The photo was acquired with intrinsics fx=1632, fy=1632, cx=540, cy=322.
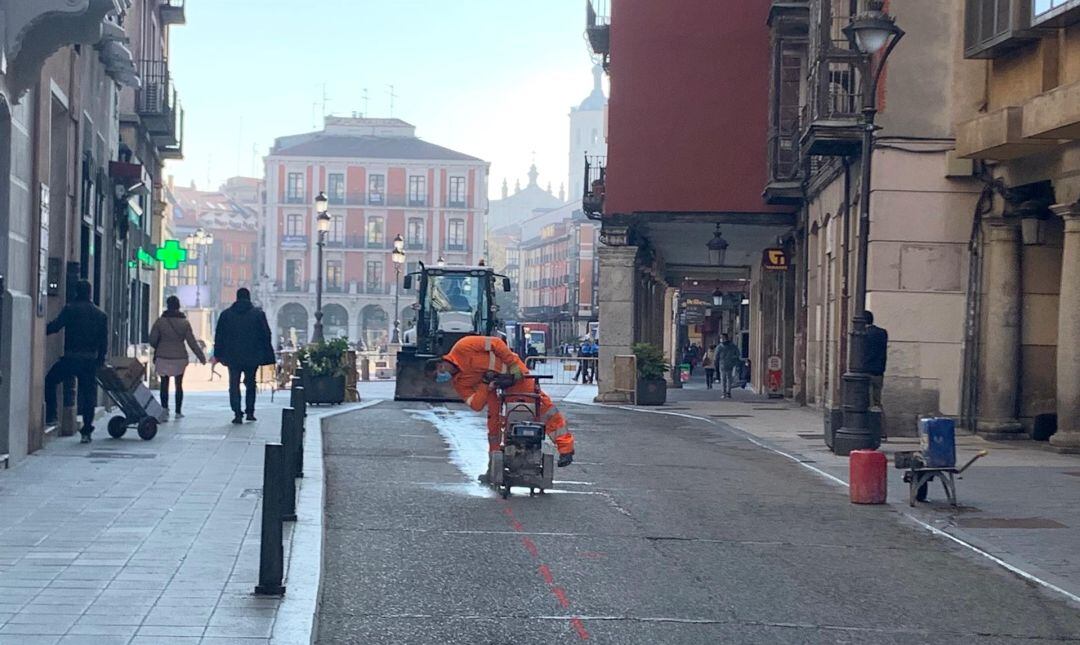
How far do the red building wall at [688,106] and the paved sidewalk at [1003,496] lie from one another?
8.24 metres

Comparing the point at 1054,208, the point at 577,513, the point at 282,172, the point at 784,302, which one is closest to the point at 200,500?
the point at 577,513

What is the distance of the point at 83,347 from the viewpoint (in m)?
18.0

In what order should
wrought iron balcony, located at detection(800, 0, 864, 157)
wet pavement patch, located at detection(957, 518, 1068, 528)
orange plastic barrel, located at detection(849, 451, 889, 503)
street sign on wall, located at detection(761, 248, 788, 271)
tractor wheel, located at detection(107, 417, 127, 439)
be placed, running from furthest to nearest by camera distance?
street sign on wall, located at detection(761, 248, 788, 271)
wrought iron balcony, located at detection(800, 0, 864, 157)
tractor wheel, located at detection(107, 417, 127, 439)
orange plastic barrel, located at detection(849, 451, 889, 503)
wet pavement patch, located at detection(957, 518, 1068, 528)

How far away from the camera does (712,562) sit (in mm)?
10758

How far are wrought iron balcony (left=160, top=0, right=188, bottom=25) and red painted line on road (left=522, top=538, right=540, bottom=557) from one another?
33855 mm

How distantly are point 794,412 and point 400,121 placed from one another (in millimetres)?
104459

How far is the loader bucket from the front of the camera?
32.2 meters

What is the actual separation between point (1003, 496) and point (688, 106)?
20.3 meters

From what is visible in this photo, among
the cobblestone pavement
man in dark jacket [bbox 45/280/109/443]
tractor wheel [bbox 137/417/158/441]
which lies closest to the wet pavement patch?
the cobblestone pavement

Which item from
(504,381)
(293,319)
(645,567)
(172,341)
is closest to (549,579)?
(645,567)

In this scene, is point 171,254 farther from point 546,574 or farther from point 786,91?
point 546,574

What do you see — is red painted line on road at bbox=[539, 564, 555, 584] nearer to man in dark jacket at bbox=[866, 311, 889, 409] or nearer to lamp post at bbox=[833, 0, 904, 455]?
lamp post at bbox=[833, 0, 904, 455]

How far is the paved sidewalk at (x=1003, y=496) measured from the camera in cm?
1187

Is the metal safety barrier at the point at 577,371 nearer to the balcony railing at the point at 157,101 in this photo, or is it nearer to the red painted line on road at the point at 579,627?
the balcony railing at the point at 157,101
